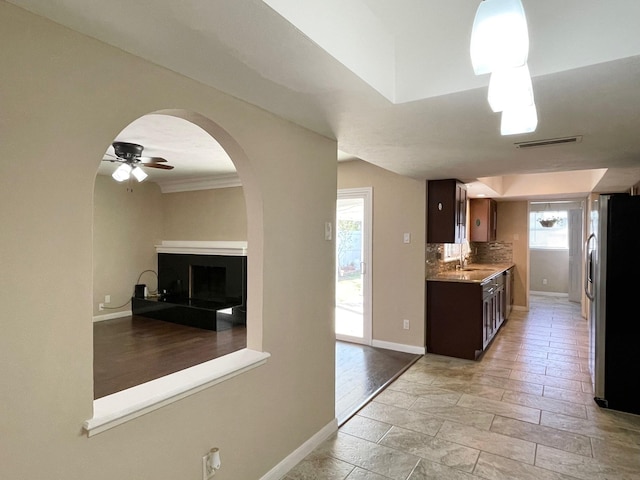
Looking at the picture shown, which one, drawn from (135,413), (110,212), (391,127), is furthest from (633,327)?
(110,212)

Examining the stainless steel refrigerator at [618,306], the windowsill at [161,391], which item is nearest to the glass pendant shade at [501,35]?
the windowsill at [161,391]

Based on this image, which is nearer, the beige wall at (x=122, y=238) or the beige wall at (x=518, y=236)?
the beige wall at (x=122, y=238)

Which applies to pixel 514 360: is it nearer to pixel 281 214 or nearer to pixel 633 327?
pixel 633 327

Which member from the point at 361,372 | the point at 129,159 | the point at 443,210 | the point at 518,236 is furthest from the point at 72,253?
the point at 518,236

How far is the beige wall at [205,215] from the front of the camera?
5941 millimetres

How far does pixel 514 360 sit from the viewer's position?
4461 millimetres

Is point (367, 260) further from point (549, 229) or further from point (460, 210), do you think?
point (549, 229)

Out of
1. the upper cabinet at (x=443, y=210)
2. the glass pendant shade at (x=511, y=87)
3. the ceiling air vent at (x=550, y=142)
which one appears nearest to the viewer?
the glass pendant shade at (x=511, y=87)

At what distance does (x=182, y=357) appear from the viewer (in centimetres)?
421

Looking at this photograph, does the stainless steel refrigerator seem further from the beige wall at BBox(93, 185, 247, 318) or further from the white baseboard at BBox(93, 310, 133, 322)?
the white baseboard at BBox(93, 310, 133, 322)

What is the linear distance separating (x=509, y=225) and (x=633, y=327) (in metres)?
4.62

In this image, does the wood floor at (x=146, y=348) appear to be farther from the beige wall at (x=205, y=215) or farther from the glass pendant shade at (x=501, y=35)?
the glass pendant shade at (x=501, y=35)

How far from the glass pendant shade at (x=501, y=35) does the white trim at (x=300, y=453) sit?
90.7 inches

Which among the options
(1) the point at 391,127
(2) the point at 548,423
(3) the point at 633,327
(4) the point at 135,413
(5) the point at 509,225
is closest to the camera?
(4) the point at 135,413
